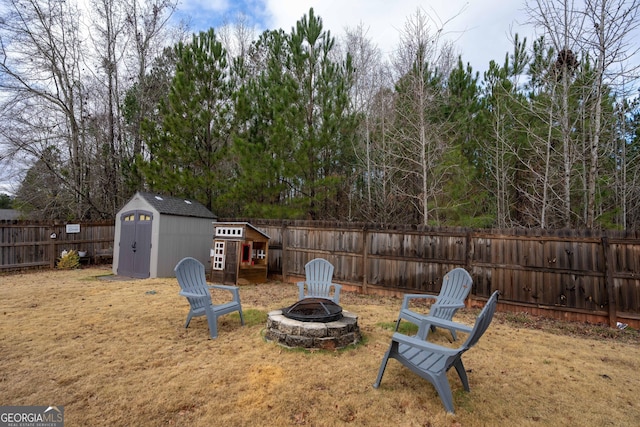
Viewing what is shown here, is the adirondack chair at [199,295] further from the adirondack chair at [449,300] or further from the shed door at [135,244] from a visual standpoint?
the shed door at [135,244]

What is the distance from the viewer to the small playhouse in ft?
24.8

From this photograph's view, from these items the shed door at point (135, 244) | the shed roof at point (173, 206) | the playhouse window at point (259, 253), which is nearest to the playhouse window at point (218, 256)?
the playhouse window at point (259, 253)

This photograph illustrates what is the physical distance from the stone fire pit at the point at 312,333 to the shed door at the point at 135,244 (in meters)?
6.02

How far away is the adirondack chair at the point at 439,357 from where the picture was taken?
236 cm

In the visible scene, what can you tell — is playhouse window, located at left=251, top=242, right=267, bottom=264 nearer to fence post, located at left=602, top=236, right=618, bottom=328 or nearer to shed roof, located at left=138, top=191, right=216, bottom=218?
shed roof, located at left=138, top=191, right=216, bottom=218

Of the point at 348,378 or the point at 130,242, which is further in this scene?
the point at 130,242

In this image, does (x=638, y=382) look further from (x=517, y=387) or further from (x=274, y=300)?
(x=274, y=300)

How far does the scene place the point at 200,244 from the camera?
9398 millimetres

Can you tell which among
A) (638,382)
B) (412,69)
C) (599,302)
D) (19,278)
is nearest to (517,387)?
(638,382)

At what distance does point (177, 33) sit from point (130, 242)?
36.5 feet

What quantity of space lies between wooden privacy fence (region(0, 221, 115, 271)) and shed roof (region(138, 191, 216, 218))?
346 cm

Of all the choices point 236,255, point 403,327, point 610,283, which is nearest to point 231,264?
point 236,255
